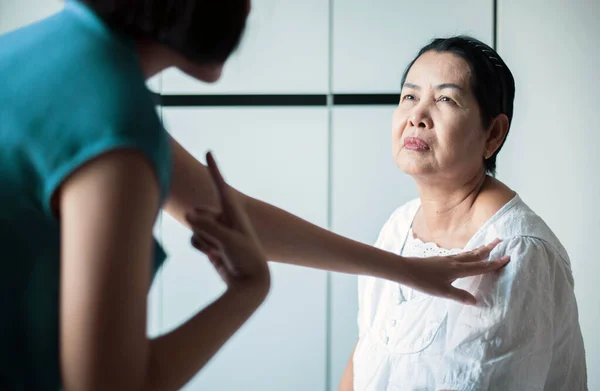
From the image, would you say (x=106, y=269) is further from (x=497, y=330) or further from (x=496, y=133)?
(x=496, y=133)

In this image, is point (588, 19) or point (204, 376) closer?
point (588, 19)

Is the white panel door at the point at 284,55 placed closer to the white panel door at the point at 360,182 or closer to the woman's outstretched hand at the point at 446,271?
the white panel door at the point at 360,182

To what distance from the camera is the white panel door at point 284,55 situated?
7.52 feet

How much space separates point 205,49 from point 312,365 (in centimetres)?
194

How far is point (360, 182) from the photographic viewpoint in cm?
231

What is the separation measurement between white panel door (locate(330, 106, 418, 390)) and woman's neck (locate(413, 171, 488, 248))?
86 cm

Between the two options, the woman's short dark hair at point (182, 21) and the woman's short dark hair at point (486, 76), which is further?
the woman's short dark hair at point (486, 76)

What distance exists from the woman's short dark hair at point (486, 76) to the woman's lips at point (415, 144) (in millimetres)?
144

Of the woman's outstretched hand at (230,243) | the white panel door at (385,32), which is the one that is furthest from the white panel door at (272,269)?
the woman's outstretched hand at (230,243)

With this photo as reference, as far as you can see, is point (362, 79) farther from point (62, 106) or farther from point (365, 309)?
point (62, 106)

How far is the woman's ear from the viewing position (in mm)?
1391

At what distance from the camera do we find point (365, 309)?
1.47 m

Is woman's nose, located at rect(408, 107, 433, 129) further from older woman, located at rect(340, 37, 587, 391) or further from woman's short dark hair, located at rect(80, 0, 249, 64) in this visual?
woman's short dark hair, located at rect(80, 0, 249, 64)

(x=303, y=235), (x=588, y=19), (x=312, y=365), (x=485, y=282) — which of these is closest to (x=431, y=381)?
(x=485, y=282)
